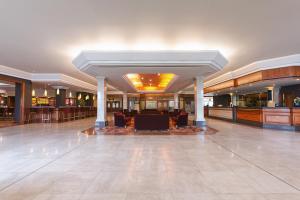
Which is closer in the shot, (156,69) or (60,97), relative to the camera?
(156,69)

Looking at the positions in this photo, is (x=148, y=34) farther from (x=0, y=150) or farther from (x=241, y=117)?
(x=241, y=117)

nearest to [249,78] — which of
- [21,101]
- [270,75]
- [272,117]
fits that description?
[270,75]

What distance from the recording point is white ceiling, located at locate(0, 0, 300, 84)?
12.8 ft

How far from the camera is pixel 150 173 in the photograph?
3168mm

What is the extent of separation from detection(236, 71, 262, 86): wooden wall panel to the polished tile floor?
4.67m

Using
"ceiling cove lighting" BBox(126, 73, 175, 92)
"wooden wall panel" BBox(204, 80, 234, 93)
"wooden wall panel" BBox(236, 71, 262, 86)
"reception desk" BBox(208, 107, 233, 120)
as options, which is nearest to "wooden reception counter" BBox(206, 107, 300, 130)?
"reception desk" BBox(208, 107, 233, 120)

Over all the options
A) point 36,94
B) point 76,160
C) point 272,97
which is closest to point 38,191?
point 76,160

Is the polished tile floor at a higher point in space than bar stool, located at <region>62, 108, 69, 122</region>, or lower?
lower

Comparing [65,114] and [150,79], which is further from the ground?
[150,79]

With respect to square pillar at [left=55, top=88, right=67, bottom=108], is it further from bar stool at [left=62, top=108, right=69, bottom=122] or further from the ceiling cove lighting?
the ceiling cove lighting

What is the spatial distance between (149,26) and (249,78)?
275 inches

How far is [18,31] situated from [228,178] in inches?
249

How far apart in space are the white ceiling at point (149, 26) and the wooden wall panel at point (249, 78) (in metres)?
1.64

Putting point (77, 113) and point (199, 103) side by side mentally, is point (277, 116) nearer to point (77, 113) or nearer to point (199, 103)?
point (199, 103)
